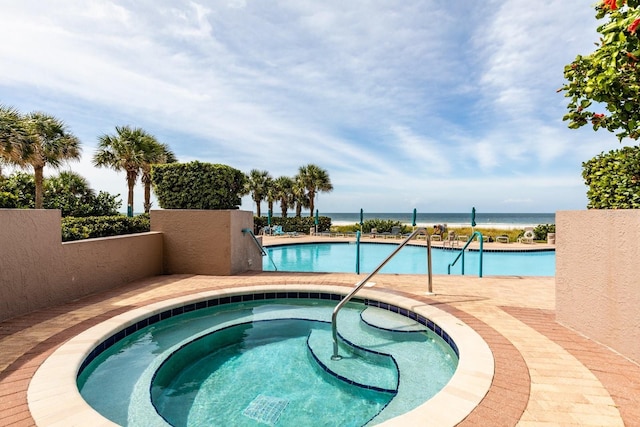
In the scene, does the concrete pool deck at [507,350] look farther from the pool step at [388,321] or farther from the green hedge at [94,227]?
the green hedge at [94,227]

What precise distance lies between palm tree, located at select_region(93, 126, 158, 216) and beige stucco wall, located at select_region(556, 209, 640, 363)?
2131 cm

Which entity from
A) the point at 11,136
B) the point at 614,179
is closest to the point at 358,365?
the point at 614,179

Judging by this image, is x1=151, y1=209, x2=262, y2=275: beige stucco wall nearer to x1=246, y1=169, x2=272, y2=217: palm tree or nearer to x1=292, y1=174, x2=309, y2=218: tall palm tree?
x1=292, y1=174, x2=309, y2=218: tall palm tree

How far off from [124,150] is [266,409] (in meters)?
20.3

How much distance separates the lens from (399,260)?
50.3 ft

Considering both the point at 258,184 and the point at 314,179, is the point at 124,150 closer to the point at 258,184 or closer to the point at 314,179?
the point at 258,184

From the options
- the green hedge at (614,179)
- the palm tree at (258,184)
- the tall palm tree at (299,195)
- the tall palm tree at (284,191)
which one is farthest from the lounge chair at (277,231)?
the green hedge at (614,179)

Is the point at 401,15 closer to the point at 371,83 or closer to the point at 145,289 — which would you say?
the point at 371,83

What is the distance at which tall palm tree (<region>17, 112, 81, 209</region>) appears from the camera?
48.4 ft

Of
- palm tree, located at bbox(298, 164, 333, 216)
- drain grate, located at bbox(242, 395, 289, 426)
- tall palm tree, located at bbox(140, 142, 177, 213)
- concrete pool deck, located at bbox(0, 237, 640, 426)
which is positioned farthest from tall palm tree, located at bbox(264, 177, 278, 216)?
drain grate, located at bbox(242, 395, 289, 426)

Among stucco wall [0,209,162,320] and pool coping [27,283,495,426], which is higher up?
stucco wall [0,209,162,320]

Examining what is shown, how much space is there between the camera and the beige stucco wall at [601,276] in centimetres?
321

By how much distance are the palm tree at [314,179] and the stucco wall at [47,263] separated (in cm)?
2468

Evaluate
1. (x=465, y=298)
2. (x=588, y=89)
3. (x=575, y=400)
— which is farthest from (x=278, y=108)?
(x=575, y=400)
